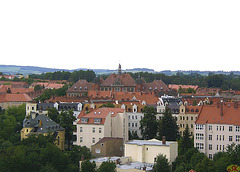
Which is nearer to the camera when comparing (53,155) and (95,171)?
(95,171)

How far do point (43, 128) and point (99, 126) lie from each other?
995 centimetres

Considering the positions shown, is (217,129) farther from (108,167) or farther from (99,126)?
(108,167)

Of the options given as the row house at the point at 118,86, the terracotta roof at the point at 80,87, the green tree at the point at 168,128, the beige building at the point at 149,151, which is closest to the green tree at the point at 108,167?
the beige building at the point at 149,151

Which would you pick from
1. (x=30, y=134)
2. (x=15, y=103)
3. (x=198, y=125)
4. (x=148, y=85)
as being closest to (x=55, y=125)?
(x=30, y=134)

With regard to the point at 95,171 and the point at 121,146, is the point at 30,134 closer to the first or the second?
the point at 121,146

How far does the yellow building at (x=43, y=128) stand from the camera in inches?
3351

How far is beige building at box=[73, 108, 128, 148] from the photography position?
82.6 metres

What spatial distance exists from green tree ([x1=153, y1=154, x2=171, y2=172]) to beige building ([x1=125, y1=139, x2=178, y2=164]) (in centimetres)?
357

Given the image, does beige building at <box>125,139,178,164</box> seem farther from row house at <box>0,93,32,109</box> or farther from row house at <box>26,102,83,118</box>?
row house at <box>0,93,32,109</box>

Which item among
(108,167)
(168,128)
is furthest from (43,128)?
(108,167)

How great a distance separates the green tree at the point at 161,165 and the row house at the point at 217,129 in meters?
11.7

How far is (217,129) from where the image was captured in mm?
73812

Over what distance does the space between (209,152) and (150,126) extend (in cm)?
1548

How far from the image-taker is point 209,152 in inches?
2906
